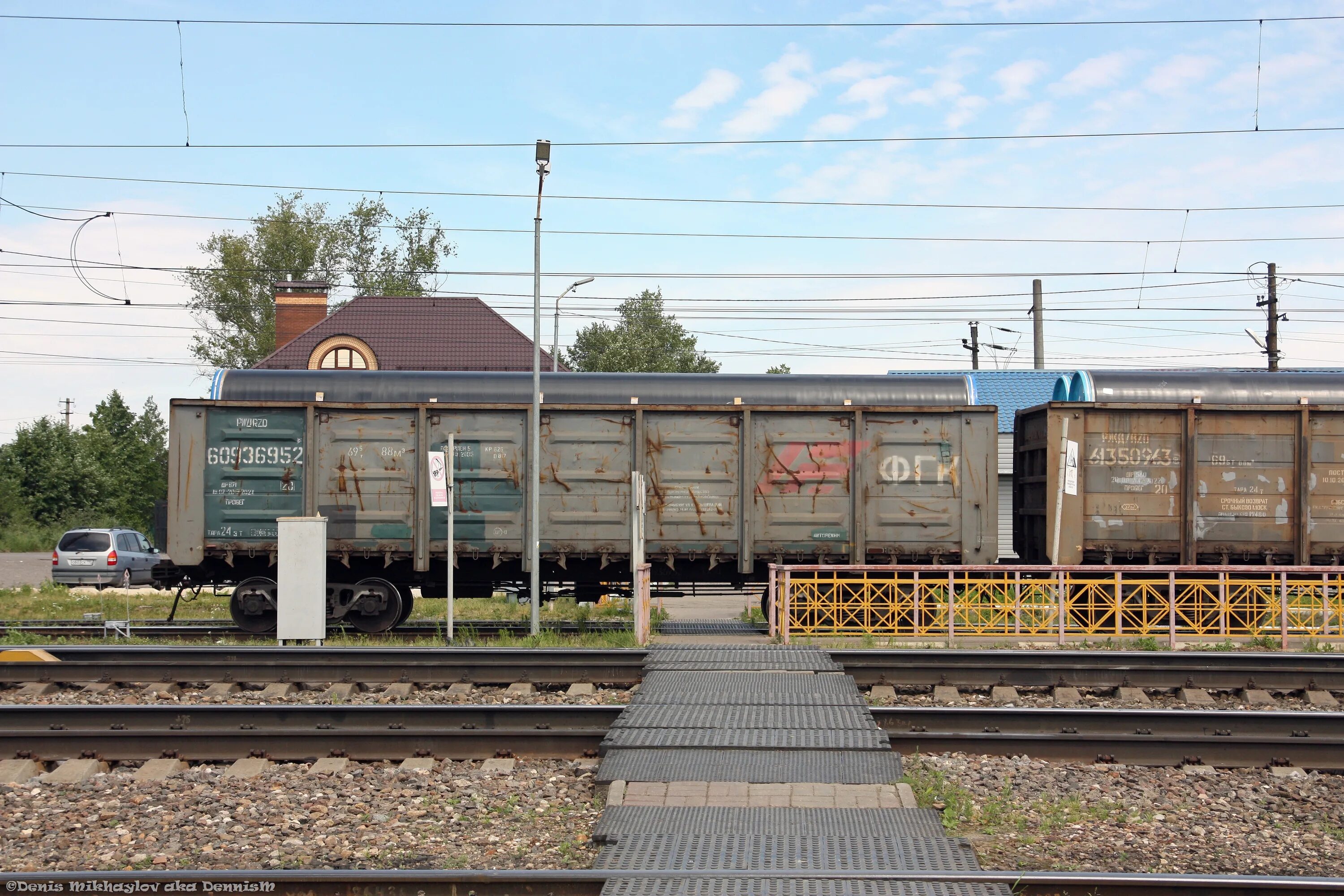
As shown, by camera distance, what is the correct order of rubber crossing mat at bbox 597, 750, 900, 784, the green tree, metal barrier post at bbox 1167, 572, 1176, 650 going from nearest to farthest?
rubber crossing mat at bbox 597, 750, 900, 784 → metal barrier post at bbox 1167, 572, 1176, 650 → the green tree

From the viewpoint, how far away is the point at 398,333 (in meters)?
42.3

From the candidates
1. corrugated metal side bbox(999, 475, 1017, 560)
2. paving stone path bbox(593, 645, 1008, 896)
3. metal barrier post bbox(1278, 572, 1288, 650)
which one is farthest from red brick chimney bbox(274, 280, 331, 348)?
metal barrier post bbox(1278, 572, 1288, 650)

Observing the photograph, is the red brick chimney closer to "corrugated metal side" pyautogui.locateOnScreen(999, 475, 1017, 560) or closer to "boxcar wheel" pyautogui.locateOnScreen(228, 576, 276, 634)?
"corrugated metal side" pyautogui.locateOnScreen(999, 475, 1017, 560)

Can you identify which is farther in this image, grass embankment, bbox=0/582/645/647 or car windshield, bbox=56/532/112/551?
car windshield, bbox=56/532/112/551

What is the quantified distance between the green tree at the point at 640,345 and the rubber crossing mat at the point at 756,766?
5440 centimetres

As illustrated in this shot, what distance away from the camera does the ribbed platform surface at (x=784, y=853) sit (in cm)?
561

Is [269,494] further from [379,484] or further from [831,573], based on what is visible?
[831,573]

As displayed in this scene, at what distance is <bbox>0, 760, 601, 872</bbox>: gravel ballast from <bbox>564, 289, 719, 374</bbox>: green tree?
2139 inches

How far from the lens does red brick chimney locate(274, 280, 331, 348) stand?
43.0m

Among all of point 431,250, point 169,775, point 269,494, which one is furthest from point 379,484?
point 431,250

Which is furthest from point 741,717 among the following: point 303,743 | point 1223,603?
point 1223,603

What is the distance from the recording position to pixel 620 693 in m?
10.5

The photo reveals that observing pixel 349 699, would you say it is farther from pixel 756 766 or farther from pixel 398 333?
pixel 398 333

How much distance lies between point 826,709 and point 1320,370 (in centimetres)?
3077
